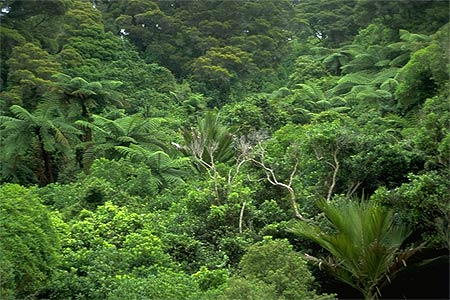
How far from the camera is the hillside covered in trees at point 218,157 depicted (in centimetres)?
548

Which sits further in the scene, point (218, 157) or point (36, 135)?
point (218, 157)

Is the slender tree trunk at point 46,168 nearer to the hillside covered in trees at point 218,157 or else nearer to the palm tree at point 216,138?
the hillside covered in trees at point 218,157

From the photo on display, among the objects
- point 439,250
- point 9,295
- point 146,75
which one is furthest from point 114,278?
point 146,75

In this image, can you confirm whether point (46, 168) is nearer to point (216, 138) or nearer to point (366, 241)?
point (216, 138)

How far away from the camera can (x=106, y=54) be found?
18078 mm

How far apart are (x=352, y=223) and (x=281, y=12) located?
1673cm

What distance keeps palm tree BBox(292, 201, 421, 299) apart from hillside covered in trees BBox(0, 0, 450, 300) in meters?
0.02

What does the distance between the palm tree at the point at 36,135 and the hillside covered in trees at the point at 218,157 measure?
1.6 inches

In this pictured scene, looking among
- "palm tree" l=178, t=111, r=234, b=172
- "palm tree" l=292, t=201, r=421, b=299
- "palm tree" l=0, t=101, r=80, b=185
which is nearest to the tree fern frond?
"palm tree" l=0, t=101, r=80, b=185

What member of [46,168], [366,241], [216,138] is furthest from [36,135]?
[366,241]

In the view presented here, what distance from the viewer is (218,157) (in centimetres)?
1160

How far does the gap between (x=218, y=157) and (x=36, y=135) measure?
3.55m

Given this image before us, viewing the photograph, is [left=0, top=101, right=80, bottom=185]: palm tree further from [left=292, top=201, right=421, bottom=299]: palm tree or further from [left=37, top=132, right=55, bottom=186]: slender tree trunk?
[left=292, top=201, right=421, bottom=299]: palm tree

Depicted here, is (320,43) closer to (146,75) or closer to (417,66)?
(146,75)
